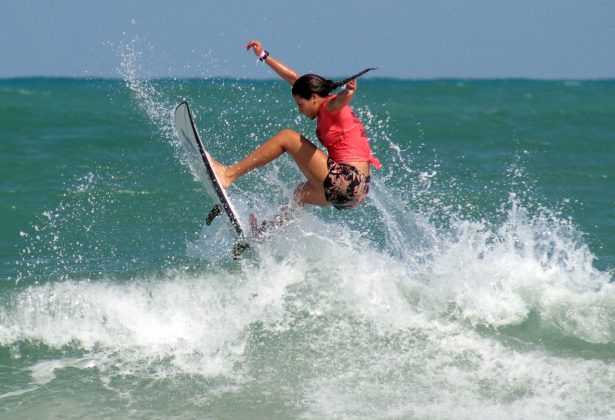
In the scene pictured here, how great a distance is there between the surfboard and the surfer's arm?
123 centimetres

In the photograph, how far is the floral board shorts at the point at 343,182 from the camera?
672 cm

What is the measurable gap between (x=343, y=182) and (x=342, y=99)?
28.0 inches

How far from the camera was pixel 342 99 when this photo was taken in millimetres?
6293

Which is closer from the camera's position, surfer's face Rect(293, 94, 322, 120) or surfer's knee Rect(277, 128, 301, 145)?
surfer's face Rect(293, 94, 322, 120)

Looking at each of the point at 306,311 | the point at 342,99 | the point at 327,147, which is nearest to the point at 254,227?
the point at 306,311

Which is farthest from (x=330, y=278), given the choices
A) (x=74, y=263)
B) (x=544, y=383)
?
(x=74, y=263)

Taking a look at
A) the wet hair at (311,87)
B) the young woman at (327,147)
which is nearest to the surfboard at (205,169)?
the young woman at (327,147)

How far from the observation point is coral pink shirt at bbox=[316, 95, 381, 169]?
21.7ft

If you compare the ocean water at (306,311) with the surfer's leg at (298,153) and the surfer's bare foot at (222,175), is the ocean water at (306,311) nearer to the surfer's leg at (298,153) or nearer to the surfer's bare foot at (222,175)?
the surfer's bare foot at (222,175)

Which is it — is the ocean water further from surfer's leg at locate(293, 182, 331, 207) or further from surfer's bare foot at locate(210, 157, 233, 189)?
surfer's bare foot at locate(210, 157, 233, 189)

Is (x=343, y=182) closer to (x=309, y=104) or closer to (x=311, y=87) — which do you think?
(x=309, y=104)

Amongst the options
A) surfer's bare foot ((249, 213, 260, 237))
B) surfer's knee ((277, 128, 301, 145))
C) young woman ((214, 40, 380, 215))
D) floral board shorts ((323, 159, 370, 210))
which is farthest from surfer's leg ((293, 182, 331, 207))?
surfer's knee ((277, 128, 301, 145))

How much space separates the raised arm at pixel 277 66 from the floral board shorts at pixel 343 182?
849 millimetres

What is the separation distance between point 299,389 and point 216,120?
11.0 m
